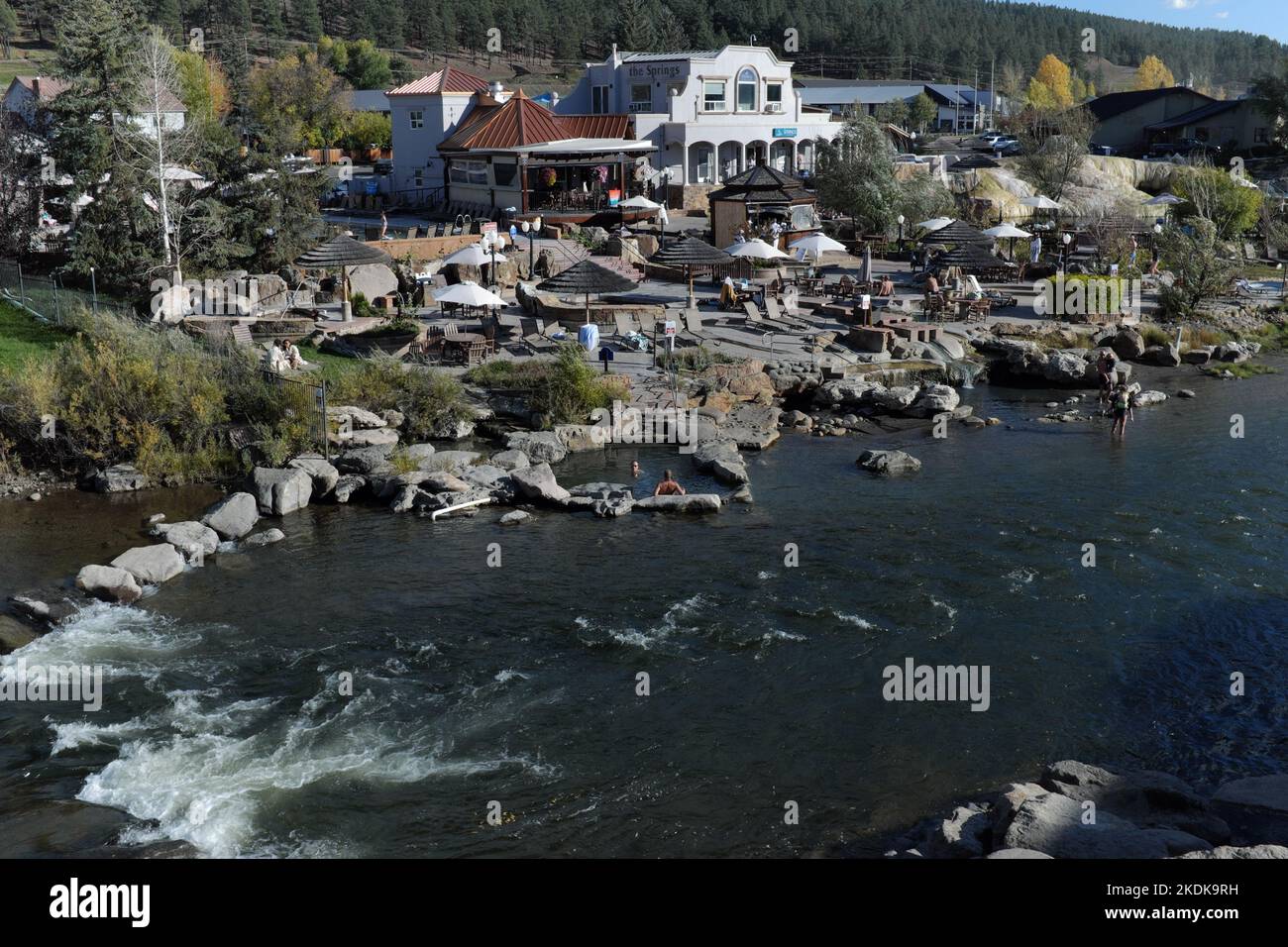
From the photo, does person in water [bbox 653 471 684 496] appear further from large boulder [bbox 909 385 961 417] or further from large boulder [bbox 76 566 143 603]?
large boulder [bbox 76 566 143 603]

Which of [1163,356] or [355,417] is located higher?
[1163,356]

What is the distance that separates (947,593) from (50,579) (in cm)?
1356

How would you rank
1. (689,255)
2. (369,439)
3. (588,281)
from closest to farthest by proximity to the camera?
(369,439) < (588,281) < (689,255)

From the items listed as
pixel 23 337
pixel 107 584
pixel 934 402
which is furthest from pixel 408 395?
pixel 934 402

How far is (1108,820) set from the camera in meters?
11.1

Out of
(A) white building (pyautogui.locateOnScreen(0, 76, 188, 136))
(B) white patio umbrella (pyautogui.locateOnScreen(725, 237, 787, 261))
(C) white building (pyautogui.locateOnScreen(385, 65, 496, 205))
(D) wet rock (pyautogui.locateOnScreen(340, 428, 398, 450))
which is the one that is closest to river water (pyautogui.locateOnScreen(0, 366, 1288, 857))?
(D) wet rock (pyautogui.locateOnScreen(340, 428, 398, 450))

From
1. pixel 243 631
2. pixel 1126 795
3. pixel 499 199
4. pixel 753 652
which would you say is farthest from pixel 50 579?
pixel 499 199

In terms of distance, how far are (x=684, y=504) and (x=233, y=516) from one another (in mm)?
7752

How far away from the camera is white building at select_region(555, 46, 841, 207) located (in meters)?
55.3

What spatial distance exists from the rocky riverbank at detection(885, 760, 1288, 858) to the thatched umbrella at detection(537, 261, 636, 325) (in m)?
18.0

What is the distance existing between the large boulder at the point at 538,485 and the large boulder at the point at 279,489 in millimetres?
3814

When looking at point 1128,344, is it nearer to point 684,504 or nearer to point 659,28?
point 684,504

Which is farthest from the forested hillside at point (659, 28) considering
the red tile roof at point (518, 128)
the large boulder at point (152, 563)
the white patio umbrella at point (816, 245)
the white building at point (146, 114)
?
the large boulder at point (152, 563)
